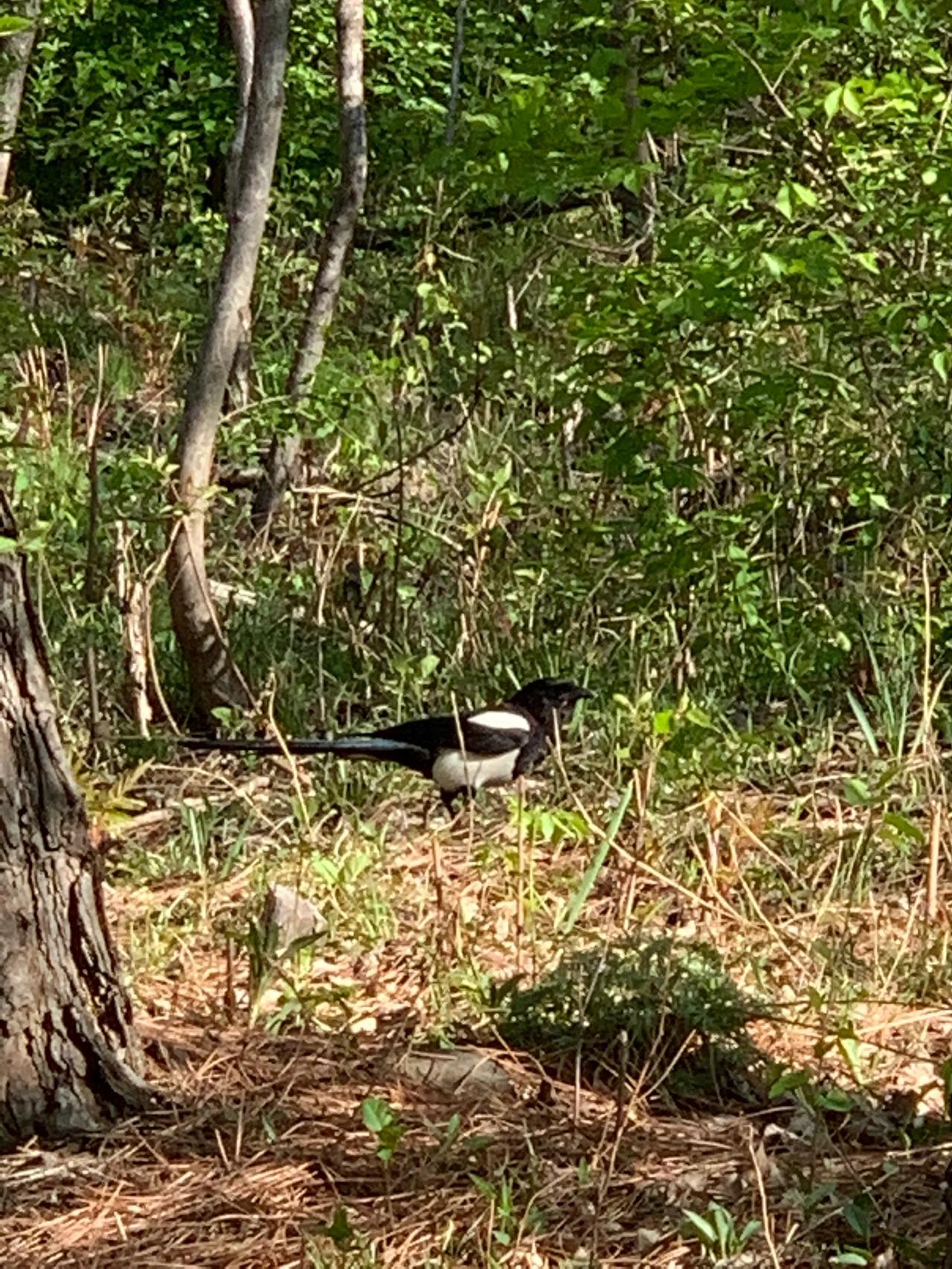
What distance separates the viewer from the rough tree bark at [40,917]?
9.45 feet

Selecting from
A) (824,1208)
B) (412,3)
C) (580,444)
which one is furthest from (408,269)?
(824,1208)

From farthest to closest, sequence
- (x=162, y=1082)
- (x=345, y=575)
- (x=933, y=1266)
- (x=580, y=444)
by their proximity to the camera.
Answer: (x=580, y=444), (x=345, y=575), (x=162, y=1082), (x=933, y=1266)

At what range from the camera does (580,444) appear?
26.2 feet

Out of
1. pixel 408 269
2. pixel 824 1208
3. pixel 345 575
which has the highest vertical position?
pixel 408 269

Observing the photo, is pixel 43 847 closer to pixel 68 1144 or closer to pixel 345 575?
pixel 68 1144

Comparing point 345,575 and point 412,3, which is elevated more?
point 412,3

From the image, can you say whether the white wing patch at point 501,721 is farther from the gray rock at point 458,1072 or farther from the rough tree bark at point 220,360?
the gray rock at point 458,1072

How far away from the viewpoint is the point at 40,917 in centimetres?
290

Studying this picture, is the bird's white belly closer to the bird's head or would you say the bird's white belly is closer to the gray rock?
the bird's head

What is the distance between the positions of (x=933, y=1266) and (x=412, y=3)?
1249cm

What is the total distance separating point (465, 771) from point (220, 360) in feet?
6.18

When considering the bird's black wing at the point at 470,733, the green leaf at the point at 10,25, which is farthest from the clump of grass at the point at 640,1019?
the bird's black wing at the point at 470,733

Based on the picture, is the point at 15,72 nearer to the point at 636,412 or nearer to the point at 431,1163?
the point at 636,412

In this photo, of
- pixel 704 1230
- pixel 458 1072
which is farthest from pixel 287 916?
pixel 704 1230
